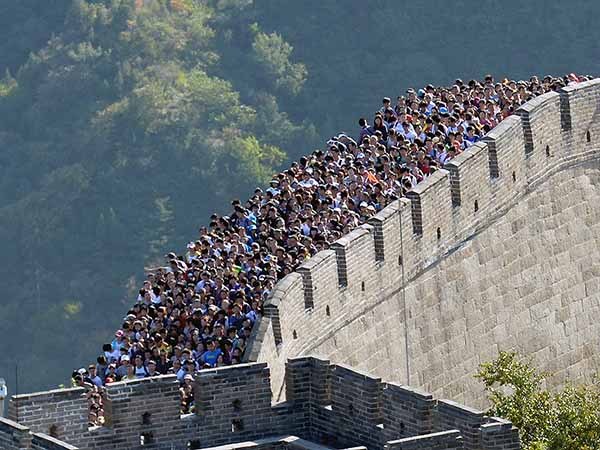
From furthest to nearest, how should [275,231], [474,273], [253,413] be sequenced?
[474,273], [275,231], [253,413]

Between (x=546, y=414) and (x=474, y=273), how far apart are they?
9.34 metres

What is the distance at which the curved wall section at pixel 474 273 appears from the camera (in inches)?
1656

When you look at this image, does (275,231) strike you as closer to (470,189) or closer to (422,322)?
(422,322)

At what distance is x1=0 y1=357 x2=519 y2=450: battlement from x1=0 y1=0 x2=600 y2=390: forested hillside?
90.5 meters

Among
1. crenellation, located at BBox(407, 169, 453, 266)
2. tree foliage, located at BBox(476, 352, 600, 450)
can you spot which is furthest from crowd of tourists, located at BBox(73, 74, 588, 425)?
tree foliage, located at BBox(476, 352, 600, 450)

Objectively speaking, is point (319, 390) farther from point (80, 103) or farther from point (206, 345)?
point (80, 103)

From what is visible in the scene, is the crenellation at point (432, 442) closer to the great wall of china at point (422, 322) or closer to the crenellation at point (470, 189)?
the great wall of china at point (422, 322)

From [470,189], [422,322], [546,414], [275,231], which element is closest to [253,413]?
[546,414]

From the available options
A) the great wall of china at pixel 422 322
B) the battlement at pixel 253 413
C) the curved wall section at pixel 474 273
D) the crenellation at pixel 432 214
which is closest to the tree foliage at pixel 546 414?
the great wall of china at pixel 422 322

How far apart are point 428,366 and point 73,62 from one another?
331 ft

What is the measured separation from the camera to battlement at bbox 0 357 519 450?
33844 millimetres

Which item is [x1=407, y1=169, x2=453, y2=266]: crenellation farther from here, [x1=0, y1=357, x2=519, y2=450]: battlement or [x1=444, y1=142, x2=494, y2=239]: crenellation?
[x1=0, y1=357, x2=519, y2=450]: battlement

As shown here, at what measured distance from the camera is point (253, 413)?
3603cm

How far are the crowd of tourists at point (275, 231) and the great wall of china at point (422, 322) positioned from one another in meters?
0.44
